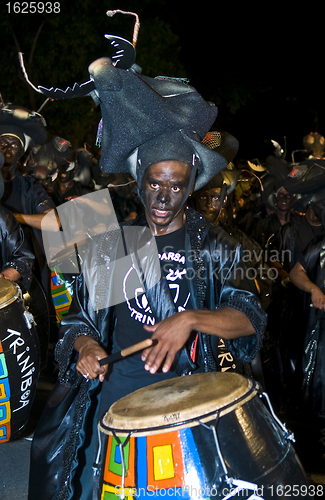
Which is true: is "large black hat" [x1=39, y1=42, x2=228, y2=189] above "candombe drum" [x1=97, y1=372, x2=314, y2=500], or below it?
above

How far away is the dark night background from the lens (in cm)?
1437

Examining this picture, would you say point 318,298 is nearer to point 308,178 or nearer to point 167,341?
point 308,178

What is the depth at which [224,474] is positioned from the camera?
1602mm

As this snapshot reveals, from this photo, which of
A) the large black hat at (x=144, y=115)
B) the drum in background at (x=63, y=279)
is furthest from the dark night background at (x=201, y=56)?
the large black hat at (x=144, y=115)

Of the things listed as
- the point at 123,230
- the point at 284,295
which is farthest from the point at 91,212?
the point at 123,230

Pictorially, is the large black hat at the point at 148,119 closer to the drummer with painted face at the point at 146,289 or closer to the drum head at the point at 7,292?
→ the drummer with painted face at the point at 146,289

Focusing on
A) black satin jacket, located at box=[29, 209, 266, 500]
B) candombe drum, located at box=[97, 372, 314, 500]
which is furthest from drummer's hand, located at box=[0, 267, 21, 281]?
candombe drum, located at box=[97, 372, 314, 500]

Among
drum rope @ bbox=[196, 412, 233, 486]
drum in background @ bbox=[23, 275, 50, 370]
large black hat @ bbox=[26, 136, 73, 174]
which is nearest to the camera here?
drum rope @ bbox=[196, 412, 233, 486]

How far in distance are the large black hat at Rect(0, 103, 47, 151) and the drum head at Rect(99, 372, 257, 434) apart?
399 centimetres

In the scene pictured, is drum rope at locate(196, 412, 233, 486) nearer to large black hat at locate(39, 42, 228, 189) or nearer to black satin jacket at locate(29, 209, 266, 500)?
black satin jacket at locate(29, 209, 266, 500)

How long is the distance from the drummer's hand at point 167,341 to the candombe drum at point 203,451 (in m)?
0.18

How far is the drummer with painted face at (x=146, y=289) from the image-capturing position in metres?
2.29

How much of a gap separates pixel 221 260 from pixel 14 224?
213 cm

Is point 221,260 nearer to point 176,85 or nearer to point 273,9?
point 176,85
